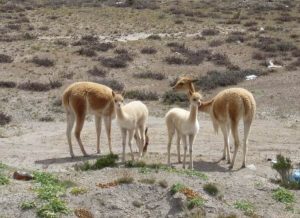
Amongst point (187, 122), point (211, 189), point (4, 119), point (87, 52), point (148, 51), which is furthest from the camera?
point (148, 51)

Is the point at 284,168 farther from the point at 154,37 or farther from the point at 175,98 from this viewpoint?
the point at 154,37

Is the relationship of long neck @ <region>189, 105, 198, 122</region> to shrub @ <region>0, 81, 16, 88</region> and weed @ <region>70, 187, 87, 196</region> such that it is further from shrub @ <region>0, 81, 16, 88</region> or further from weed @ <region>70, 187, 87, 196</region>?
shrub @ <region>0, 81, 16, 88</region>

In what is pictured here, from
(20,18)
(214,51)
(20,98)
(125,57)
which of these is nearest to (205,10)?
(20,18)

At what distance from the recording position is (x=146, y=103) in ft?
75.3

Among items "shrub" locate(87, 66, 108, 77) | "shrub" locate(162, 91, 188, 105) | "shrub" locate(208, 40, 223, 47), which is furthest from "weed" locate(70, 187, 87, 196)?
"shrub" locate(208, 40, 223, 47)

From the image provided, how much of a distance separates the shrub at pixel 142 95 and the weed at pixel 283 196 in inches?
461

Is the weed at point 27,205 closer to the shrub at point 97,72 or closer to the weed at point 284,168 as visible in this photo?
the weed at point 284,168

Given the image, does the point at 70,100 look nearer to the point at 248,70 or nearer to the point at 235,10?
the point at 248,70

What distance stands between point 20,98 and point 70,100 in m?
7.62

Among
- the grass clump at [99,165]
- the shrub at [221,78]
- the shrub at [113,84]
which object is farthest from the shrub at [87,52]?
the grass clump at [99,165]

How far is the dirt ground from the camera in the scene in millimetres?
11492

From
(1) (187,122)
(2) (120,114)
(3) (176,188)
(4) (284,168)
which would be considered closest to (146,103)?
(2) (120,114)

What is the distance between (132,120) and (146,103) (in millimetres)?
8195

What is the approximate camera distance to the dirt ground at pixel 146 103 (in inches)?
452
